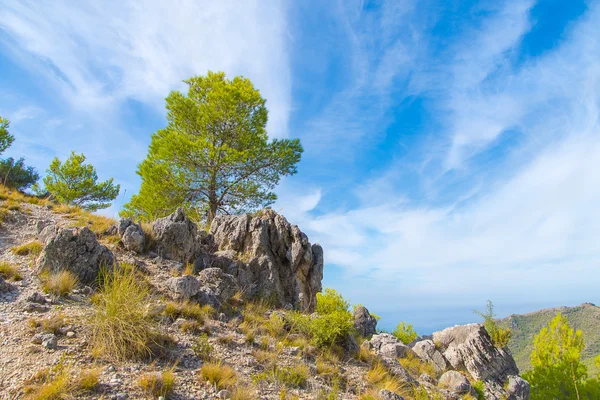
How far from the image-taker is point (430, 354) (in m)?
11.7

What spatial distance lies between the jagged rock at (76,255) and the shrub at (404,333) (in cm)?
1343

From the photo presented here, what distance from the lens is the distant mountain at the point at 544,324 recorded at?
69438mm

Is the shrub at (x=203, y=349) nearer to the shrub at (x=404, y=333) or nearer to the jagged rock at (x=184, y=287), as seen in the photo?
the jagged rock at (x=184, y=287)

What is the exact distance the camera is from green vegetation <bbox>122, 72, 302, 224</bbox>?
17.3m

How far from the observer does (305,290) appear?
40.2ft

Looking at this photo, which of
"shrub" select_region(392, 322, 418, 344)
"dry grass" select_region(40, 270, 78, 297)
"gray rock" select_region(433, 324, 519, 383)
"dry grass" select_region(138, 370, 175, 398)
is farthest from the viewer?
"shrub" select_region(392, 322, 418, 344)

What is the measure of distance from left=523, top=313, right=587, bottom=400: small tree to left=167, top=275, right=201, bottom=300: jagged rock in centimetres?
1977

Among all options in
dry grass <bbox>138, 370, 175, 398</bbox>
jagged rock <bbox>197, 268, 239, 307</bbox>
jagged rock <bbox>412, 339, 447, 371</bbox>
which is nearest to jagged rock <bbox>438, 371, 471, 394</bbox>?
jagged rock <bbox>412, 339, 447, 371</bbox>

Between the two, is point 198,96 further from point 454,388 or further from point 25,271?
point 454,388

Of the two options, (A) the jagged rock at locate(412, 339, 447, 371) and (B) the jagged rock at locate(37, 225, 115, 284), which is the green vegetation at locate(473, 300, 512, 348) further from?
(B) the jagged rock at locate(37, 225, 115, 284)

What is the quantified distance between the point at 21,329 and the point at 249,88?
657 inches

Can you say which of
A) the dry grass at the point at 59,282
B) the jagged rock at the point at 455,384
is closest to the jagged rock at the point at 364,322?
the jagged rock at the point at 455,384

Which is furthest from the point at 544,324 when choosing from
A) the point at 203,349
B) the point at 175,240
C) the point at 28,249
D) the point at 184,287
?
the point at 28,249

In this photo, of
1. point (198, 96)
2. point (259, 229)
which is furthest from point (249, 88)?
point (259, 229)
